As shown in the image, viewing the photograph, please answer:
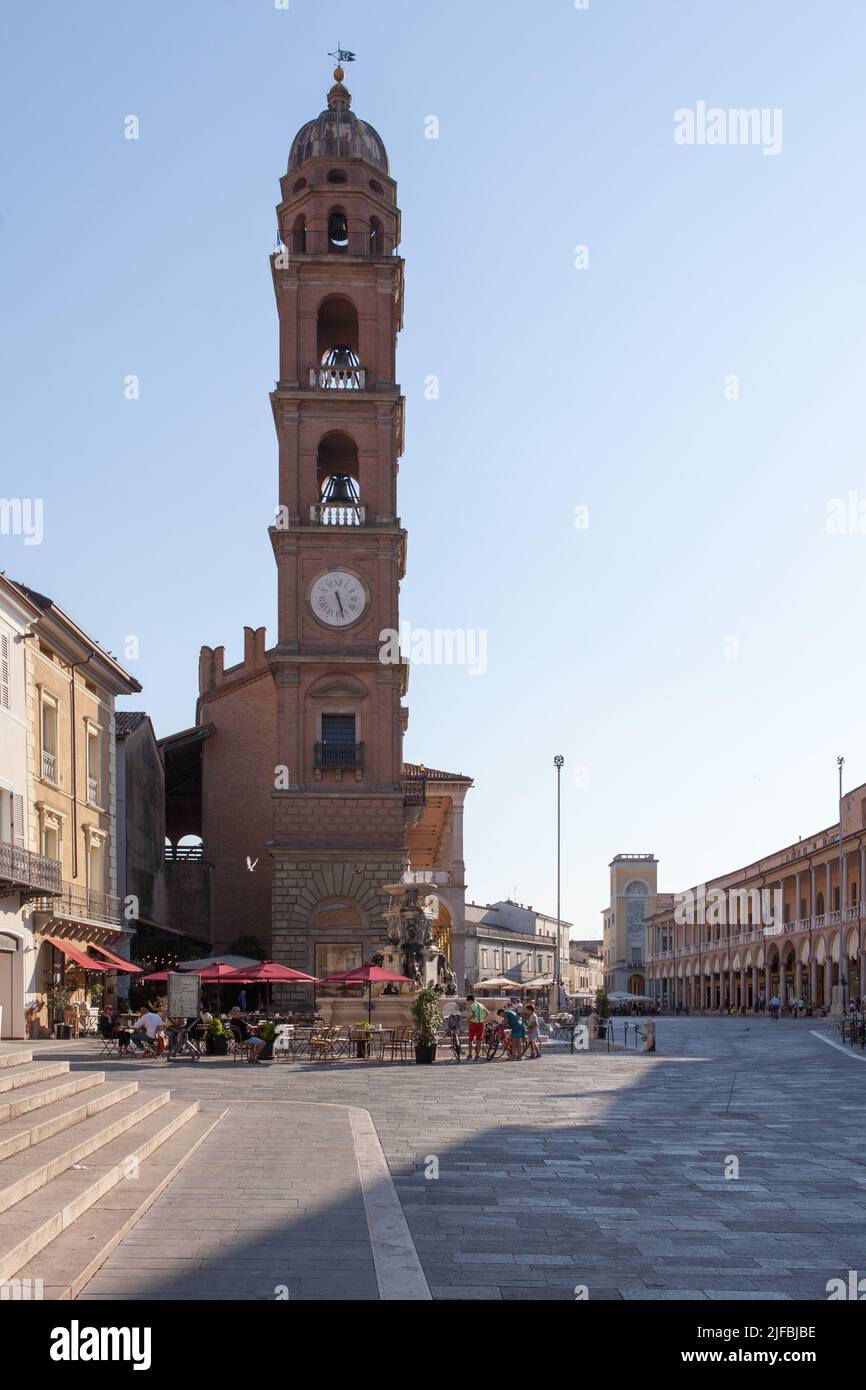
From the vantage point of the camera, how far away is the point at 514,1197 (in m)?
11.9

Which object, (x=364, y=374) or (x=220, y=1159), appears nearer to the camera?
(x=220, y=1159)

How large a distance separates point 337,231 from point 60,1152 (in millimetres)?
47382

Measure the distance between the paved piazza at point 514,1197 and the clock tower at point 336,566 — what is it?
2448 cm

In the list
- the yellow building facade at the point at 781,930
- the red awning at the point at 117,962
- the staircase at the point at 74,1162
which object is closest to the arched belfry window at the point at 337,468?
the red awning at the point at 117,962

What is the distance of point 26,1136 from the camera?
1125 cm

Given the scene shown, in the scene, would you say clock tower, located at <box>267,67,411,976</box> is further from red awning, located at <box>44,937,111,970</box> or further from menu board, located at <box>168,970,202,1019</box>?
menu board, located at <box>168,970,202,1019</box>

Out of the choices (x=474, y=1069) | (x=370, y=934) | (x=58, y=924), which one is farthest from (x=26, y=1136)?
(x=370, y=934)

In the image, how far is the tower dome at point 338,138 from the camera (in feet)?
176

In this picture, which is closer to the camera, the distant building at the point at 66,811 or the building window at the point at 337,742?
the distant building at the point at 66,811

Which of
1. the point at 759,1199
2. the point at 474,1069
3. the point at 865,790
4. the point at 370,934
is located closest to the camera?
the point at 759,1199

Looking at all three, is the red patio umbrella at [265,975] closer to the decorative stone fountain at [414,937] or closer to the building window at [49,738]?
the decorative stone fountain at [414,937]

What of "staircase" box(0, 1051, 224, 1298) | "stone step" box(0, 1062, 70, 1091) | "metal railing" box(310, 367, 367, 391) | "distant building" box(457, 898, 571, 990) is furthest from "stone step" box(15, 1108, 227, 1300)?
"distant building" box(457, 898, 571, 990)

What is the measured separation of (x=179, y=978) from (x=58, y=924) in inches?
314
